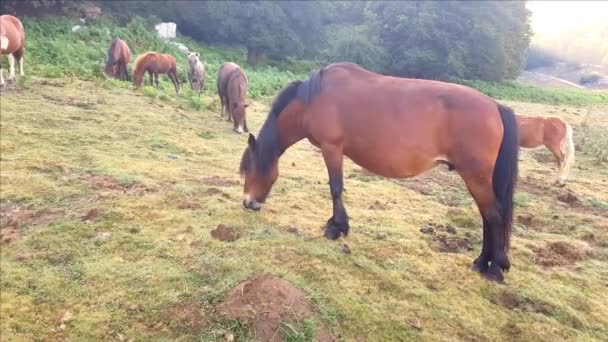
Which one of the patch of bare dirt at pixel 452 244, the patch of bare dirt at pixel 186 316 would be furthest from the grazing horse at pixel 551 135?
the patch of bare dirt at pixel 186 316

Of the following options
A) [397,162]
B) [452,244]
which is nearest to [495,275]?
[452,244]

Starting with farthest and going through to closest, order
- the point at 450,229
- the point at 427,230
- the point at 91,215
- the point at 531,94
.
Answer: the point at 531,94, the point at 450,229, the point at 427,230, the point at 91,215

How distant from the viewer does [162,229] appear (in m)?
4.31

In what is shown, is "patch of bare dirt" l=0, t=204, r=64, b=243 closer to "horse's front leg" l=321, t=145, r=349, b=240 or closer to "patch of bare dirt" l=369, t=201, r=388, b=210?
"horse's front leg" l=321, t=145, r=349, b=240

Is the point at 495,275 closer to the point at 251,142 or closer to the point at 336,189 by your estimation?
the point at 336,189

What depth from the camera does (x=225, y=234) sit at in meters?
4.27

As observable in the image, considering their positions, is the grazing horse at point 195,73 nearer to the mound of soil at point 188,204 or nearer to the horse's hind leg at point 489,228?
the mound of soil at point 188,204

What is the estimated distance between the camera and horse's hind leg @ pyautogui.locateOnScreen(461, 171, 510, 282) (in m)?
3.96

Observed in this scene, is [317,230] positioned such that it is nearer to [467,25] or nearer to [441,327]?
[441,327]

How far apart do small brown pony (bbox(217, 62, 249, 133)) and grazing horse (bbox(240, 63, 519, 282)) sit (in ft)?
17.6

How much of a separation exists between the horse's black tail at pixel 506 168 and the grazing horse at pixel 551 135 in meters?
5.73

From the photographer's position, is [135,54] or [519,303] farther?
[135,54]

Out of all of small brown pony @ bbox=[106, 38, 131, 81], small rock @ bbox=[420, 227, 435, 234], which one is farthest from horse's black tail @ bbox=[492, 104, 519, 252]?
small brown pony @ bbox=[106, 38, 131, 81]

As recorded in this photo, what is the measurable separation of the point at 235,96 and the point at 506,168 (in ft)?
24.2
